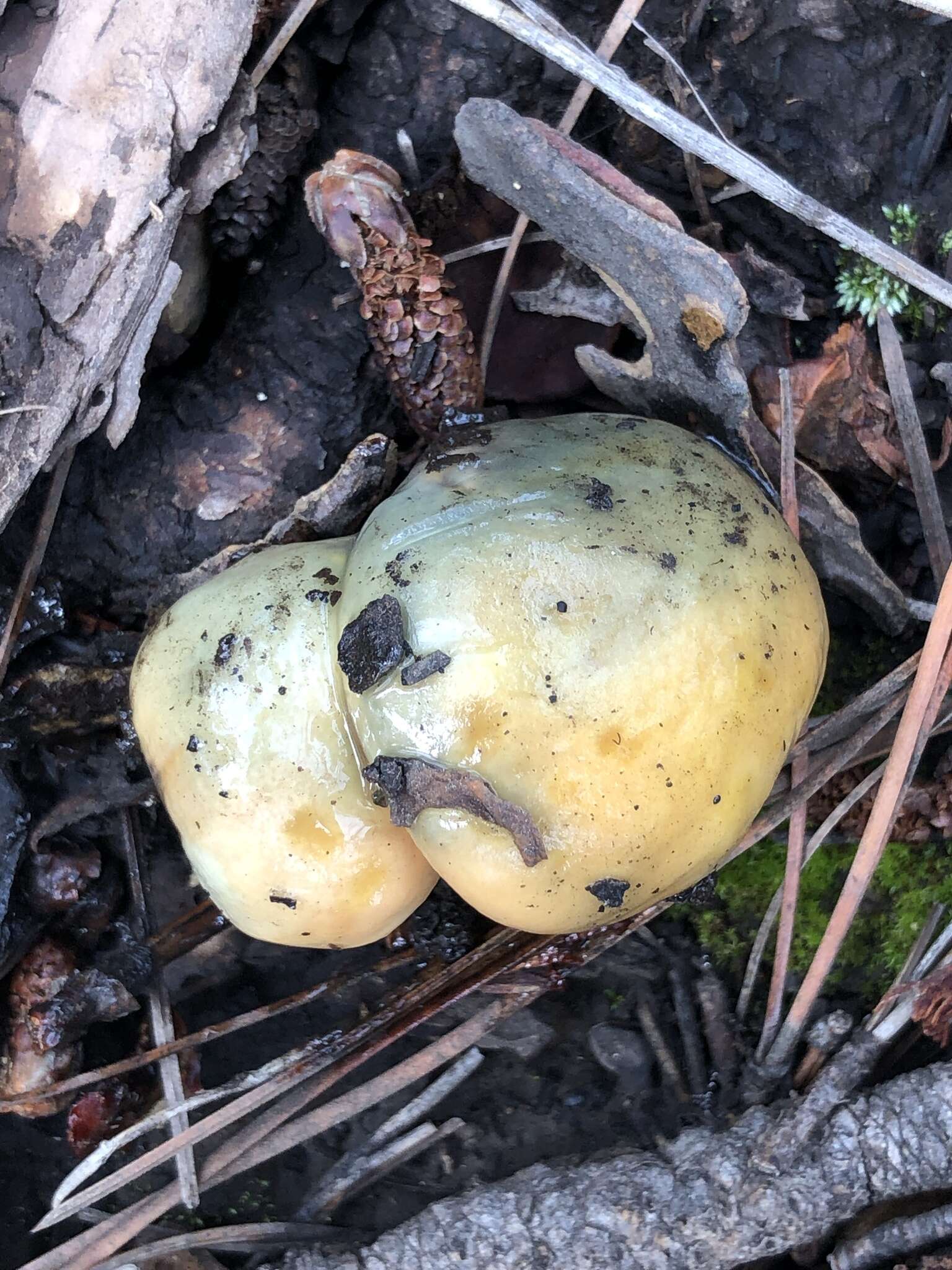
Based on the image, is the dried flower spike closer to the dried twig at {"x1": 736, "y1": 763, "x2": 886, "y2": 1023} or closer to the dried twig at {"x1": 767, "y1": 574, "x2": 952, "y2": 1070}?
the dried twig at {"x1": 767, "y1": 574, "x2": 952, "y2": 1070}

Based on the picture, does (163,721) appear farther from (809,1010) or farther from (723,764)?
(809,1010)

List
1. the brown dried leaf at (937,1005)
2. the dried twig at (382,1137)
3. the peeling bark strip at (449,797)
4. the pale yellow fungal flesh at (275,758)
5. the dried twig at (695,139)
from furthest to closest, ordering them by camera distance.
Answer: the dried twig at (382,1137) < the brown dried leaf at (937,1005) < the dried twig at (695,139) < the pale yellow fungal flesh at (275,758) < the peeling bark strip at (449,797)

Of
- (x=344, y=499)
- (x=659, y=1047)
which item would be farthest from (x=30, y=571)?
(x=659, y=1047)

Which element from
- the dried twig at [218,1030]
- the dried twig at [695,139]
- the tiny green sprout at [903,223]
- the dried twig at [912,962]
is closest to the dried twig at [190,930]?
the dried twig at [218,1030]

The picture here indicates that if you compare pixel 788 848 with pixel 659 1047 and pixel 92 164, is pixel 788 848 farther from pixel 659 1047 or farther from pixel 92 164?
pixel 92 164

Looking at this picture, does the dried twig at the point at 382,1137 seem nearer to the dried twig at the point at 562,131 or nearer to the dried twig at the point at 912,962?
the dried twig at the point at 912,962

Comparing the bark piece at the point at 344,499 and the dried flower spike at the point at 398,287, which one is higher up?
the dried flower spike at the point at 398,287
